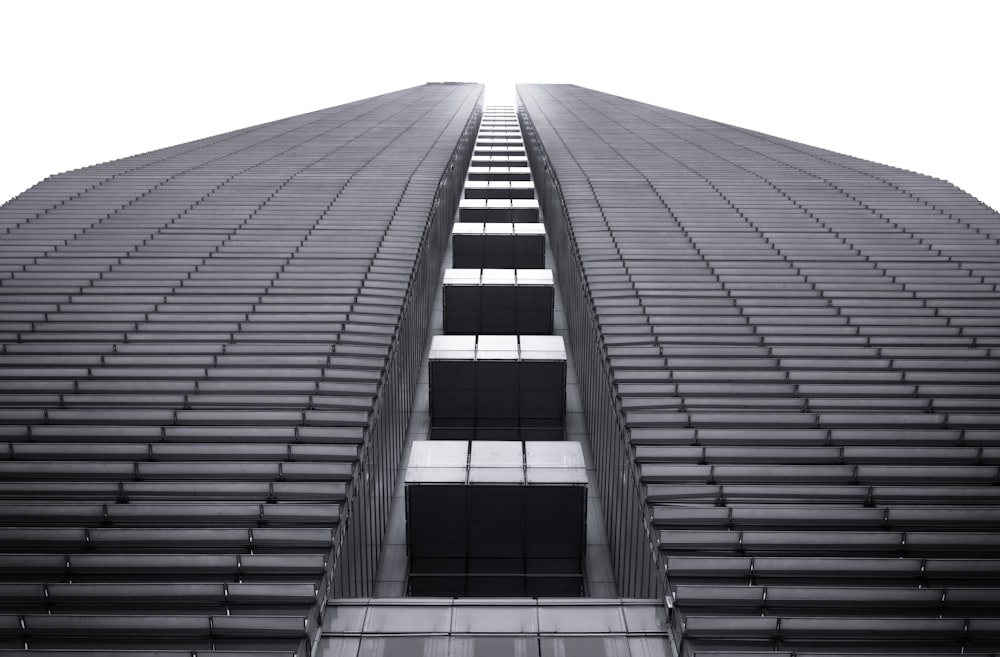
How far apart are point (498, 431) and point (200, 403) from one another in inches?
376

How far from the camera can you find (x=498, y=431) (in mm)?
23281

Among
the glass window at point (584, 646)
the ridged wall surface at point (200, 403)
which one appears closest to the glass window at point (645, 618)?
the glass window at point (584, 646)

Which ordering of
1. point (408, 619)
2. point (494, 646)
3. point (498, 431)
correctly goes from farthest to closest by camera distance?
point (498, 431), point (408, 619), point (494, 646)

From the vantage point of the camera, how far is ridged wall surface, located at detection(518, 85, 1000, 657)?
1158cm

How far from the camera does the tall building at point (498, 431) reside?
1162cm

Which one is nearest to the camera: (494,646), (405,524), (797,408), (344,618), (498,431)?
(494,646)

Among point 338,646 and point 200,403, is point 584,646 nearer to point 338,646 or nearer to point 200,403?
point 338,646

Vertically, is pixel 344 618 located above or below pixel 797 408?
below

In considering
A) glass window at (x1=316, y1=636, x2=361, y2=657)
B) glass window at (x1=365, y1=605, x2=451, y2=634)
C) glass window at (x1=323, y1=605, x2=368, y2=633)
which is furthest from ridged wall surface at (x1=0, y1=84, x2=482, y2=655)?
glass window at (x1=365, y1=605, x2=451, y2=634)

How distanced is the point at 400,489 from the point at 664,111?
60.4m

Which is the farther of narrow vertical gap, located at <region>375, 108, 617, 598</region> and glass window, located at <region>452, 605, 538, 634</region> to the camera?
narrow vertical gap, located at <region>375, 108, 617, 598</region>

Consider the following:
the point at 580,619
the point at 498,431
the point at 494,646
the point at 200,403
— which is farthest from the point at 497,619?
the point at 498,431

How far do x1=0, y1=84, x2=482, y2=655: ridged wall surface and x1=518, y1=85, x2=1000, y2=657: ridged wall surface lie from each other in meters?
5.83

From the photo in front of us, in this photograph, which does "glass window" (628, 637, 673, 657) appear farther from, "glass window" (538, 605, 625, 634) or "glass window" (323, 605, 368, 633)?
"glass window" (323, 605, 368, 633)
